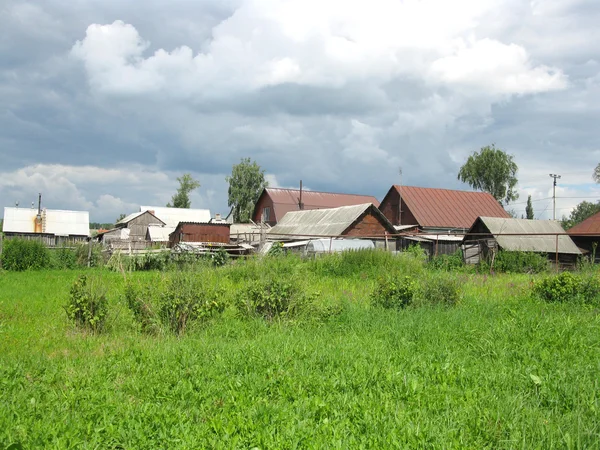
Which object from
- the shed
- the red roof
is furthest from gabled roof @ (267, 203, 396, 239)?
the shed

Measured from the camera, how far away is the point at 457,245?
30.1 m

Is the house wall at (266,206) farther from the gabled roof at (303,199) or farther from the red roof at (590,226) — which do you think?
the red roof at (590,226)

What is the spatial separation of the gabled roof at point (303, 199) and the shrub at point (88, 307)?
36.6 m

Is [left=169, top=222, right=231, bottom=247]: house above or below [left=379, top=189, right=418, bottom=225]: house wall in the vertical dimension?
below

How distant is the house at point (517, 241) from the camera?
24156mm

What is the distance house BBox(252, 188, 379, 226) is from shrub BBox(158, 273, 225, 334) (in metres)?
36.2

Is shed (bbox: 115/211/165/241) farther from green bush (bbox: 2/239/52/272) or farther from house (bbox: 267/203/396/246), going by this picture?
green bush (bbox: 2/239/52/272)

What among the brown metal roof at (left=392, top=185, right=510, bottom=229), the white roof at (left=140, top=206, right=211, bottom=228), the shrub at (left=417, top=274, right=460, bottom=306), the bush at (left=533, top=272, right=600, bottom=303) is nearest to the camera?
the shrub at (left=417, top=274, right=460, bottom=306)

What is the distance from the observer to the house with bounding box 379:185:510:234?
37906 mm

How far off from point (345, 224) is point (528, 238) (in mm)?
9616

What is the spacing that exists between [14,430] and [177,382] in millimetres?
1493

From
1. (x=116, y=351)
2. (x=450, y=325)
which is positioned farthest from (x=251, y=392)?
(x=450, y=325)

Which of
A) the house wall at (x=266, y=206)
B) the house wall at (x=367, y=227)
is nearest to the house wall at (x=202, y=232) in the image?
the house wall at (x=266, y=206)

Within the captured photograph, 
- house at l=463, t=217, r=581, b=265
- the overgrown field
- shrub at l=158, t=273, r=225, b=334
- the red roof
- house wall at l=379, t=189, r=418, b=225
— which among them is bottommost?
the overgrown field
